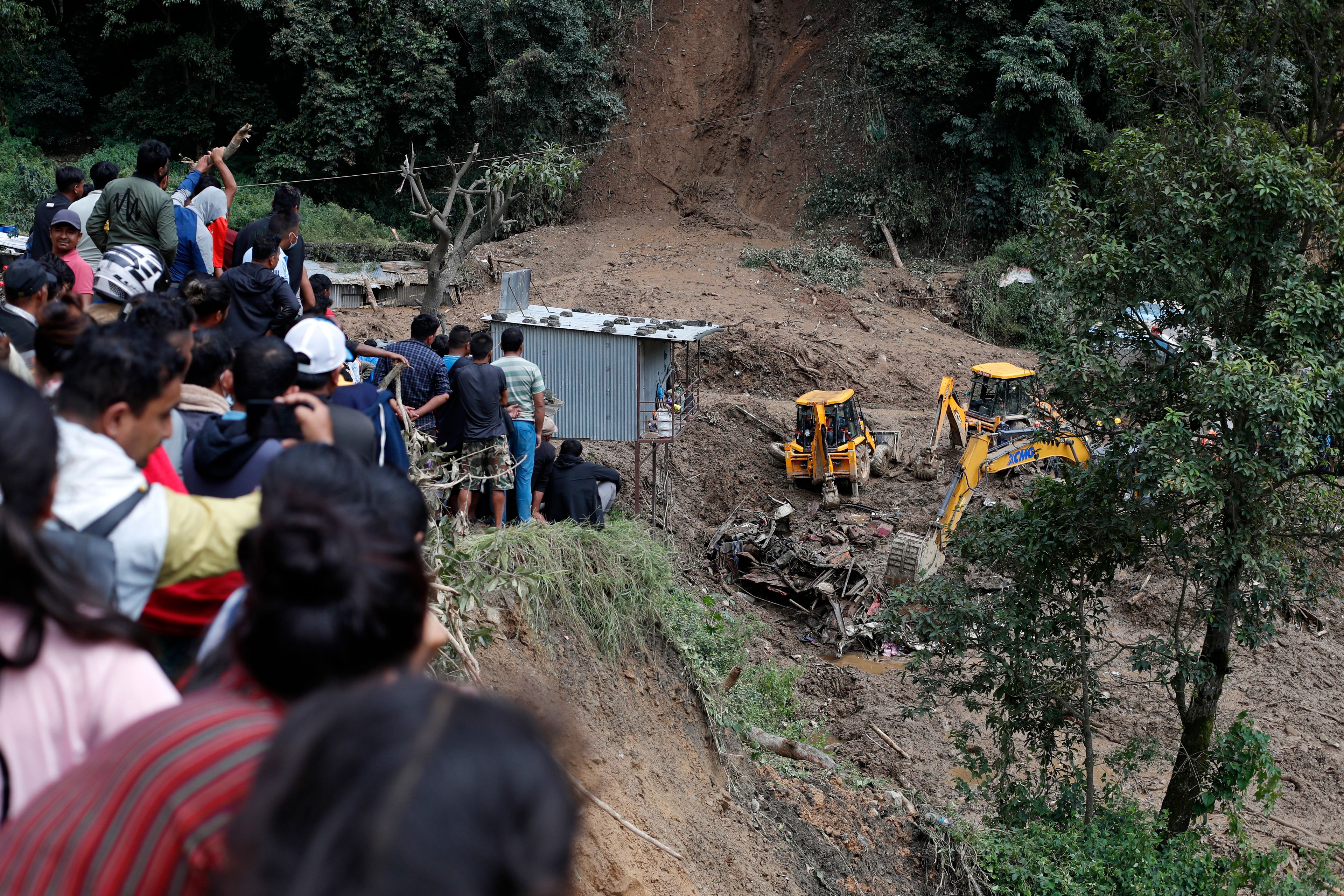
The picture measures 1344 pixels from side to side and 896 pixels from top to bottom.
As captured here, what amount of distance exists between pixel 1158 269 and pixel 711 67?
28365 mm

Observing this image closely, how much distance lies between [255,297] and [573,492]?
3.71 meters

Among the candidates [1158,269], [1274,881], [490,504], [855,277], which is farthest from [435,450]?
[855,277]

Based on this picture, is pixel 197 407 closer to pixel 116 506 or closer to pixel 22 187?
pixel 116 506

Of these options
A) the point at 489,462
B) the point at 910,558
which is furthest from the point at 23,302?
the point at 910,558

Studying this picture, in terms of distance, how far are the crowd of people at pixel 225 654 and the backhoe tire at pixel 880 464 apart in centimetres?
1476

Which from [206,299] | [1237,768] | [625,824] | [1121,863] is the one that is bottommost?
[1121,863]

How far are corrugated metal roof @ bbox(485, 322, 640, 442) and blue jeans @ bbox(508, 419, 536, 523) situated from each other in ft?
20.7

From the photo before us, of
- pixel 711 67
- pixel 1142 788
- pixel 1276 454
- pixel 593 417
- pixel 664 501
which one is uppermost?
pixel 711 67

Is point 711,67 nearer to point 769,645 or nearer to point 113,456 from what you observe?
point 769,645

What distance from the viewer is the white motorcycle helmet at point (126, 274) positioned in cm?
512

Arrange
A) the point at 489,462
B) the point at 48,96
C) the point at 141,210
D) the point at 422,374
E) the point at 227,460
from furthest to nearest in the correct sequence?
the point at 48,96, the point at 489,462, the point at 422,374, the point at 141,210, the point at 227,460

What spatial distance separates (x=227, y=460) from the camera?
3.16 meters

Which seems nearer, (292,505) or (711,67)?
(292,505)

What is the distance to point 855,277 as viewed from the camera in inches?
1024
